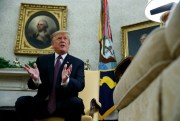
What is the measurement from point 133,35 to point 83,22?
1.04 metres

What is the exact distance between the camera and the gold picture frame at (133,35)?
484 cm

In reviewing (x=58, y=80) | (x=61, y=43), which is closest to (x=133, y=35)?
(x=61, y=43)

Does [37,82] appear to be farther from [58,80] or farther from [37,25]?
[37,25]

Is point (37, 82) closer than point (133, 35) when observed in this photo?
Yes

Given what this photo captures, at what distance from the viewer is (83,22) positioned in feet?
17.1

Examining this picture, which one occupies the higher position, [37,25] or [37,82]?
[37,25]

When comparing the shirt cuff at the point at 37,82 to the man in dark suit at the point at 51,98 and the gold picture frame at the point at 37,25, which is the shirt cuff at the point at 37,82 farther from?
the gold picture frame at the point at 37,25

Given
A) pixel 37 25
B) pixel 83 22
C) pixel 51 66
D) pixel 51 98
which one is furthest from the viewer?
pixel 83 22

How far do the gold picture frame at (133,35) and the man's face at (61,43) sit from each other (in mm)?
2054

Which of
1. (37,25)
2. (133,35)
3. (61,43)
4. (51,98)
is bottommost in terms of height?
(51,98)

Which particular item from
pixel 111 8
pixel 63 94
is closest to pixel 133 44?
pixel 111 8

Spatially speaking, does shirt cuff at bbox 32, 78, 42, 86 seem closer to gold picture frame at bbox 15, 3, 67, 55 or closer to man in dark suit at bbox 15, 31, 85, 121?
man in dark suit at bbox 15, 31, 85, 121

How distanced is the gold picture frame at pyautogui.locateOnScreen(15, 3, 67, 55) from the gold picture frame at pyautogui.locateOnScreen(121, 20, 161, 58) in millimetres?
1198

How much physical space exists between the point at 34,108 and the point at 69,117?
0.36 metres
